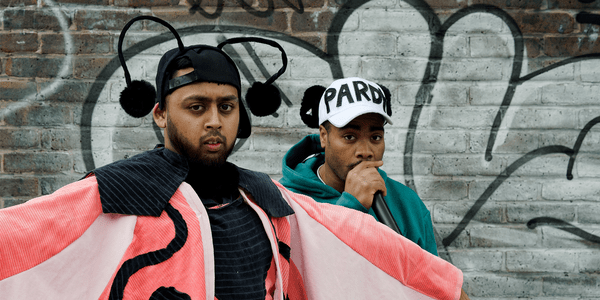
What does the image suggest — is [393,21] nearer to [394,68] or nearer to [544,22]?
[394,68]

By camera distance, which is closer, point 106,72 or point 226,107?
point 226,107

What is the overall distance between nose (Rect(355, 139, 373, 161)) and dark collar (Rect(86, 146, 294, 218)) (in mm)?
478

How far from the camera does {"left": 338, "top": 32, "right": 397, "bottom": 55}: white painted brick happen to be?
2.20 m

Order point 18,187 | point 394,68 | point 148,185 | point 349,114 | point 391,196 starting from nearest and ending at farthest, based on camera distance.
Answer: point 148,185
point 349,114
point 391,196
point 18,187
point 394,68

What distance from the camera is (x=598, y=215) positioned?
225 centimetres

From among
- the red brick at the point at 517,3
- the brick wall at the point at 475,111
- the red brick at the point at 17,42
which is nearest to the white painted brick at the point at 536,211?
the brick wall at the point at 475,111

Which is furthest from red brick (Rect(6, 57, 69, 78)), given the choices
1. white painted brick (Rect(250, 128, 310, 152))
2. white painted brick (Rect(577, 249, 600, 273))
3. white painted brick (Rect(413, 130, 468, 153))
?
white painted brick (Rect(577, 249, 600, 273))

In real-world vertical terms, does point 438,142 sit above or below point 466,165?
above

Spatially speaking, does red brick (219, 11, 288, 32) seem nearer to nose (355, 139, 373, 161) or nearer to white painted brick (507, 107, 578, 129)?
nose (355, 139, 373, 161)

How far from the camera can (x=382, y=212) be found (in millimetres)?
1312

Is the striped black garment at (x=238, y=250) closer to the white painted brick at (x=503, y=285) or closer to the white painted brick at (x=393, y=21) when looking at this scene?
the white painted brick at (x=393, y=21)

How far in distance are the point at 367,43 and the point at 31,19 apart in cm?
176

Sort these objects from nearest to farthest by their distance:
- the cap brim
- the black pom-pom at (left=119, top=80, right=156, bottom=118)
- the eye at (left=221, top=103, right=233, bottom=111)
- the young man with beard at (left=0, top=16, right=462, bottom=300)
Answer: the young man with beard at (left=0, top=16, right=462, bottom=300), the eye at (left=221, top=103, right=233, bottom=111), the black pom-pom at (left=119, top=80, right=156, bottom=118), the cap brim

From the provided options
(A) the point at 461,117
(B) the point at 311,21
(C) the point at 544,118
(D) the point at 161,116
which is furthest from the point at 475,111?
(D) the point at 161,116
